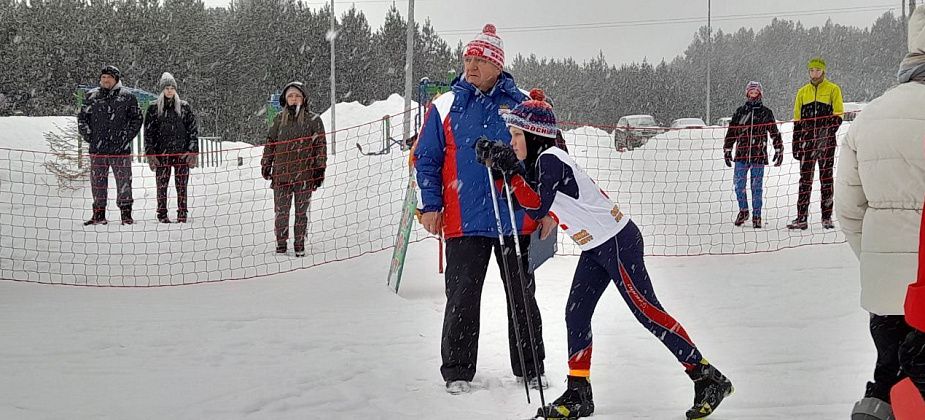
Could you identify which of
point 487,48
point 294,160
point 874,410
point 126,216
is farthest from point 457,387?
point 126,216

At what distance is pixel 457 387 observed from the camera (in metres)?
4.13

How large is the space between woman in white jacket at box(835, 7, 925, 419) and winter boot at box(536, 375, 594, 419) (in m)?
1.16

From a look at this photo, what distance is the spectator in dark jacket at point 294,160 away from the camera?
7.62m

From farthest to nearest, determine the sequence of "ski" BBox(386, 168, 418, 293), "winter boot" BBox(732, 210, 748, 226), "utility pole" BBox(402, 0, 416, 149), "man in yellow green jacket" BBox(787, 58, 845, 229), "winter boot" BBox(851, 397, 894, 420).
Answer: "utility pole" BBox(402, 0, 416, 149) < "winter boot" BBox(732, 210, 748, 226) < "man in yellow green jacket" BBox(787, 58, 845, 229) < "ski" BBox(386, 168, 418, 293) < "winter boot" BBox(851, 397, 894, 420)

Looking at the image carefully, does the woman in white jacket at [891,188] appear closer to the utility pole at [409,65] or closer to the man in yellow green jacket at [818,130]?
the man in yellow green jacket at [818,130]

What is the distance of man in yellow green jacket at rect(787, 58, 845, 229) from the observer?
28.2ft

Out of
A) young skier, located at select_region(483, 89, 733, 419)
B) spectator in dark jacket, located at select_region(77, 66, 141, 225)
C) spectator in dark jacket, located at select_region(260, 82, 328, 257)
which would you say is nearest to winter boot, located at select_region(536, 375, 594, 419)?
young skier, located at select_region(483, 89, 733, 419)

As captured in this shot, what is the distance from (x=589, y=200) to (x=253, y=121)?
49685 millimetres

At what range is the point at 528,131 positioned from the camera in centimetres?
377

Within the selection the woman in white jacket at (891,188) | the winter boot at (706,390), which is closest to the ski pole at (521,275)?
the winter boot at (706,390)

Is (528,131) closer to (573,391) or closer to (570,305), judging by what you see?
(570,305)

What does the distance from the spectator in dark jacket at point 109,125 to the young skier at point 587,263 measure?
629 centimetres

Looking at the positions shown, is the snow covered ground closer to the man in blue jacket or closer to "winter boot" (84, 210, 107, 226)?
"winter boot" (84, 210, 107, 226)

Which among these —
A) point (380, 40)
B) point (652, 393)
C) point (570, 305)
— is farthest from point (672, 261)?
point (380, 40)
